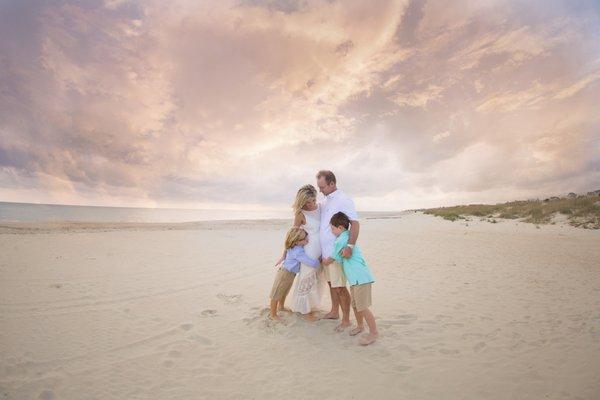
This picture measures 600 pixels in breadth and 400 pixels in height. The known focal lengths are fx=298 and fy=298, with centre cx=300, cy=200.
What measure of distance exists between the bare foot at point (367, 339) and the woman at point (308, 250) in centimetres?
98

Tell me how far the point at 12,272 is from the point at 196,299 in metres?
6.13

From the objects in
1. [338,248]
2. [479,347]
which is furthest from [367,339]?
[479,347]

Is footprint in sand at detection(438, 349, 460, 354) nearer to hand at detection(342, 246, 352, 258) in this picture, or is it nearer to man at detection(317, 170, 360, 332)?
man at detection(317, 170, 360, 332)

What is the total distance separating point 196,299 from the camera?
6.87 metres

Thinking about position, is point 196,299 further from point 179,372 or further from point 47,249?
point 47,249

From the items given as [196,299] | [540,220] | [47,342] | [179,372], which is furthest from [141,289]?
[540,220]

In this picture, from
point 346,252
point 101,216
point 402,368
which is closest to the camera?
point 402,368

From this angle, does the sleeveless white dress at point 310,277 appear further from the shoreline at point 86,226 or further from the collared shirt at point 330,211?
the shoreline at point 86,226

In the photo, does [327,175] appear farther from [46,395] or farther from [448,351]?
[46,395]

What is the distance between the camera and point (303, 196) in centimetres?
502

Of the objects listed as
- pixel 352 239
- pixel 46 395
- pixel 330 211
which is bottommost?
pixel 46 395

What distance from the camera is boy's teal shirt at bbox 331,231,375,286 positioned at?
14.4ft

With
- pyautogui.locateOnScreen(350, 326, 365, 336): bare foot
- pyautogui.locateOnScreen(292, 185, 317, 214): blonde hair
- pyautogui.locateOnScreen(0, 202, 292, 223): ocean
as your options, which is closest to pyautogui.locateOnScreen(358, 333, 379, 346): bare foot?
pyautogui.locateOnScreen(350, 326, 365, 336): bare foot

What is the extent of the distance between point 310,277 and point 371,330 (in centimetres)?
128
